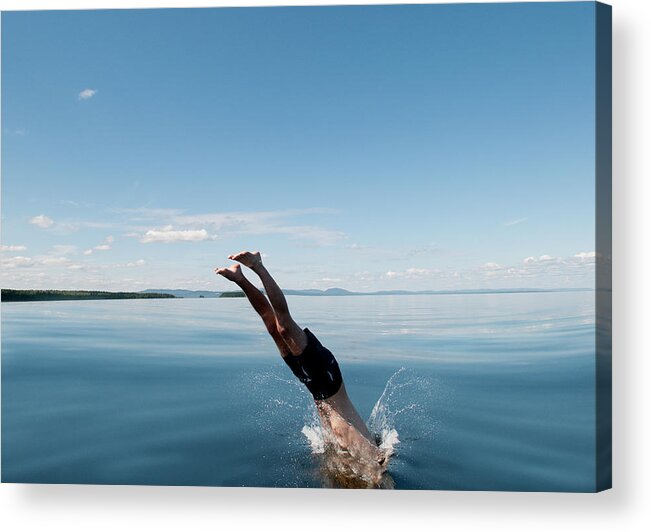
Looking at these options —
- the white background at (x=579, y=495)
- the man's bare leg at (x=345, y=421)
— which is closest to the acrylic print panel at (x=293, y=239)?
the man's bare leg at (x=345, y=421)

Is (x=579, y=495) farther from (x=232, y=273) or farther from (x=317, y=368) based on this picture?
(x=232, y=273)

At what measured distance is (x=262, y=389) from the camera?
391cm

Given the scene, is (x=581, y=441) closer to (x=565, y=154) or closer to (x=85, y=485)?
(x=565, y=154)

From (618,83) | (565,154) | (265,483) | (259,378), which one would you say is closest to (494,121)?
(565,154)

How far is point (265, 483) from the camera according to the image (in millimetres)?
3684

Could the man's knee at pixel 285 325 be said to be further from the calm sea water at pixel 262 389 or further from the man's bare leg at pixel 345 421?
the calm sea water at pixel 262 389

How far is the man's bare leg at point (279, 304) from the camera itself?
10.9ft

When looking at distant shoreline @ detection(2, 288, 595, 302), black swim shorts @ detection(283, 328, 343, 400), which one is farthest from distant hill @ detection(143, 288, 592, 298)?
black swim shorts @ detection(283, 328, 343, 400)

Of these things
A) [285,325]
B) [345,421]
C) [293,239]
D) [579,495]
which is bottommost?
[579,495]

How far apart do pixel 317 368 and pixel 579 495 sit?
1718 mm

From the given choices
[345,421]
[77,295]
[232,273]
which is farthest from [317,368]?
[77,295]

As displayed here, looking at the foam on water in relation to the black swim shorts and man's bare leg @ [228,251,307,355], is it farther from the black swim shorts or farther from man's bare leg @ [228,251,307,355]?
man's bare leg @ [228,251,307,355]

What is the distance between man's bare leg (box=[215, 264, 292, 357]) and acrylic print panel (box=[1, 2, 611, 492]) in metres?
0.04

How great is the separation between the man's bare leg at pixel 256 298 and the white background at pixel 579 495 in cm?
102
